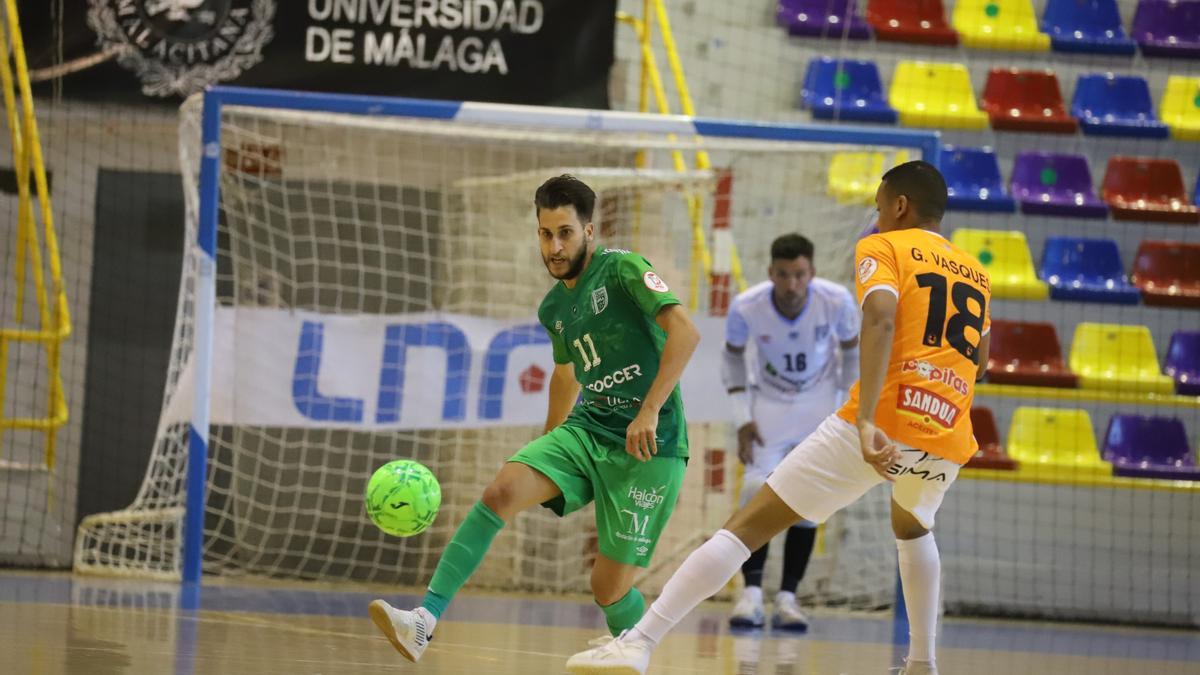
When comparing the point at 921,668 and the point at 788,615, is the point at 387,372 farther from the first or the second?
the point at 921,668

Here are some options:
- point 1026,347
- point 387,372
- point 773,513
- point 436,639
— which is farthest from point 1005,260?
point 773,513

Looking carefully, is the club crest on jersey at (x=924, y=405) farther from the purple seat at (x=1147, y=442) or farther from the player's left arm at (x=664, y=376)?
the purple seat at (x=1147, y=442)

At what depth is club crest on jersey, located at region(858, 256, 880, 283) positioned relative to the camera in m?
4.64

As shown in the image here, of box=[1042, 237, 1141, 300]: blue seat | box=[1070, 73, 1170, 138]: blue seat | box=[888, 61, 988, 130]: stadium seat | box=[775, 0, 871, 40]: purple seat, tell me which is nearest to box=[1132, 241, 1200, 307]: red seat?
box=[1042, 237, 1141, 300]: blue seat

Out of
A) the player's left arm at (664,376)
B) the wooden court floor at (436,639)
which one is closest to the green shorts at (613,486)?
the player's left arm at (664,376)

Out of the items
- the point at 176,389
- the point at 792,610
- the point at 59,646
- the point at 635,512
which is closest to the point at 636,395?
the point at 635,512

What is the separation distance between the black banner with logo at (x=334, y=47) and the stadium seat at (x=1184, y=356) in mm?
4202

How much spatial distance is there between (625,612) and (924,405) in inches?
47.3

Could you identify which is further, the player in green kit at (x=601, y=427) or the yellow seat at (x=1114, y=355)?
the yellow seat at (x=1114, y=355)

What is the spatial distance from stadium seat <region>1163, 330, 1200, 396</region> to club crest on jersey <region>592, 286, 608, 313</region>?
250 inches

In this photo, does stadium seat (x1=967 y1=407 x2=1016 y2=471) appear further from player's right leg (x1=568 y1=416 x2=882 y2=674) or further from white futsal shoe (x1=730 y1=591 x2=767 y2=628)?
player's right leg (x1=568 y1=416 x2=882 y2=674)

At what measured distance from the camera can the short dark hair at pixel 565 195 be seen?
4840 millimetres

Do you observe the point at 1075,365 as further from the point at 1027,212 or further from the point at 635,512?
the point at 635,512

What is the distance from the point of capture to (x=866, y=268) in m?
4.66
